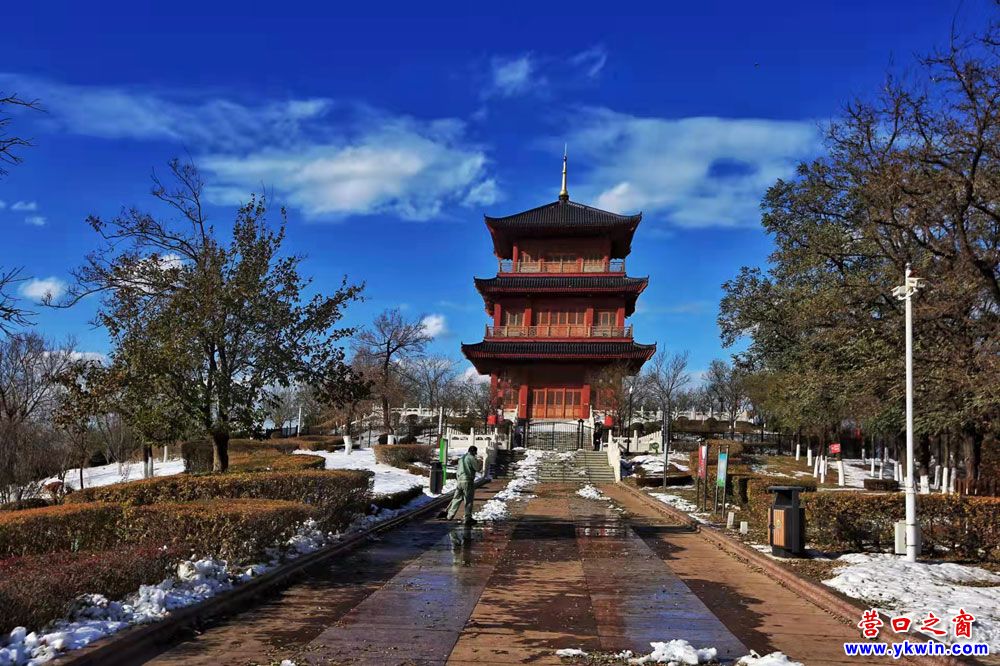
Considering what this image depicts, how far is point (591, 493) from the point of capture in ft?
86.8

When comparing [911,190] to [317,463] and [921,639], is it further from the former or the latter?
[317,463]

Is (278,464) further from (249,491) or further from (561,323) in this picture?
(561,323)

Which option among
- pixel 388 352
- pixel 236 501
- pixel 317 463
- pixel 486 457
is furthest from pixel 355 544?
pixel 388 352

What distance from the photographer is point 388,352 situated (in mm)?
52531

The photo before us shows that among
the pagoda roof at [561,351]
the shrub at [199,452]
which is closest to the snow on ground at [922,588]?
the shrub at [199,452]

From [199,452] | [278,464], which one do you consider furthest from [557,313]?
[278,464]

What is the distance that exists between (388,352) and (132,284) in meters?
36.1

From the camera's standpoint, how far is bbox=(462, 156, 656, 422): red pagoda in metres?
47.1

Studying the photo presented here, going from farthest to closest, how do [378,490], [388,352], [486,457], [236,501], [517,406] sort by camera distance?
1. [388,352]
2. [517,406]
3. [486,457]
4. [378,490]
5. [236,501]

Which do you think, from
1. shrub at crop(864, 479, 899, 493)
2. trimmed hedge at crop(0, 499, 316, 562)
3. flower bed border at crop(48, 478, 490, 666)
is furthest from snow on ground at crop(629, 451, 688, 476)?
trimmed hedge at crop(0, 499, 316, 562)

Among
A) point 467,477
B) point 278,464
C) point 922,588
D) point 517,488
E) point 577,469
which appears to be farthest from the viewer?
point 577,469

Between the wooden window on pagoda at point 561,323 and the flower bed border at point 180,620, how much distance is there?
125ft

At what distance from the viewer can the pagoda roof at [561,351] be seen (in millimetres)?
46188

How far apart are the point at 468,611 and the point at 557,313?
42613mm
